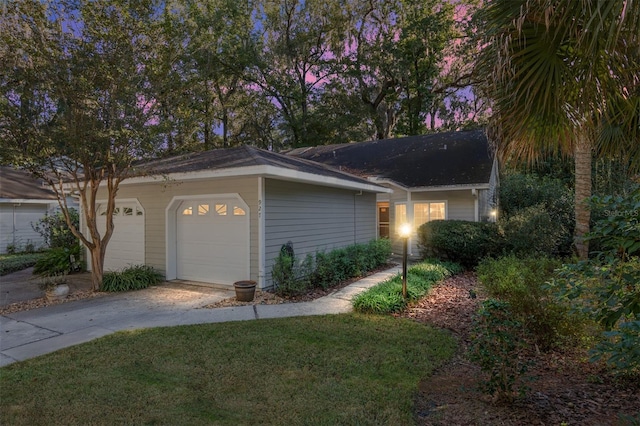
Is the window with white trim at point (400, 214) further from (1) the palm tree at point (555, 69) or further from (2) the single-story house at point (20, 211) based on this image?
(2) the single-story house at point (20, 211)

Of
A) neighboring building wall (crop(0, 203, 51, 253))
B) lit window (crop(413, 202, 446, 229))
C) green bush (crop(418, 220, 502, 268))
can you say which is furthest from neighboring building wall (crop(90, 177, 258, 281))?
neighboring building wall (crop(0, 203, 51, 253))

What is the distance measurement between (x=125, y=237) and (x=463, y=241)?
9.34 m

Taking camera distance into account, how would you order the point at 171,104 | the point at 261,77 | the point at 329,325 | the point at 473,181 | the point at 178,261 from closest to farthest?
the point at 329,325, the point at 171,104, the point at 178,261, the point at 473,181, the point at 261,77

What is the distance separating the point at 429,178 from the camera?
1335 cm

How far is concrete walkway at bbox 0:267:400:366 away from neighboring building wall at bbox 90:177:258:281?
1309 mm

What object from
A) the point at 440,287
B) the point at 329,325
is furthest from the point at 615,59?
the point at 440,287

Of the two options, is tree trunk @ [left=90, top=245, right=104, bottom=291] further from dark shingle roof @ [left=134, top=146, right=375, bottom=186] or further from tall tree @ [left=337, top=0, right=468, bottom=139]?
tall tree @ [left=337, top=0, right=468, bottom=139]

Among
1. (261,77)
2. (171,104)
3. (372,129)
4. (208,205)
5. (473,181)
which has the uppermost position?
(261,77)

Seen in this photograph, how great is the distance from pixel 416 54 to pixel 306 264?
63.3 feet

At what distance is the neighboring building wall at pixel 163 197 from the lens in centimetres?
793

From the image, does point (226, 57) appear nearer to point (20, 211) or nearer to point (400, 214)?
point (20, 211)

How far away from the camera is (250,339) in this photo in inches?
193

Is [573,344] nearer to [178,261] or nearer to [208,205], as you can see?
[208,205]

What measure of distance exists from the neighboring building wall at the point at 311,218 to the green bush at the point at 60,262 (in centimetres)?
642
